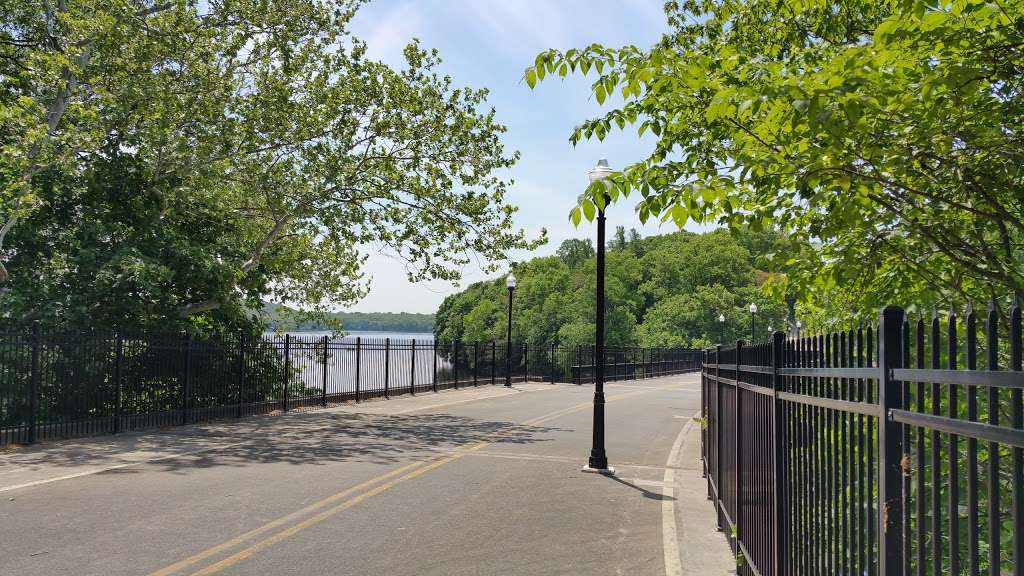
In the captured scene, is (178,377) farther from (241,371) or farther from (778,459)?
(778,459)

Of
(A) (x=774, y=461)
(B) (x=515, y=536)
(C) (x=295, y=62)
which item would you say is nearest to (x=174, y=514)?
(B) (x=515, y=536)

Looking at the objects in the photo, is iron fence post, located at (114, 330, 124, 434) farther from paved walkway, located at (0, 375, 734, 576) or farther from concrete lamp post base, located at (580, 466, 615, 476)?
concrete lamp post base, located at (580, 466, 615, 476)

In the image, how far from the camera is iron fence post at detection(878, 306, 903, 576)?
2.58m

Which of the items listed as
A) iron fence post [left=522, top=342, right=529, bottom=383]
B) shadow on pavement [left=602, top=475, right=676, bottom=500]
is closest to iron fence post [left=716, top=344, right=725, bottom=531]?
shadow on pavement [left=602, top=475, right=676, bottom=500]

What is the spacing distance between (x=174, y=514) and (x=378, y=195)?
540 inches

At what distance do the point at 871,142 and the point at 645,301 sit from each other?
104163mm

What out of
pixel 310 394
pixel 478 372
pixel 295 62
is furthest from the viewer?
pixel 478 372

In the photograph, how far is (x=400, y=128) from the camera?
65.9 ft

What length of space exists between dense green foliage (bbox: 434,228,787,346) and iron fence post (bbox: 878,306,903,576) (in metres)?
72.1

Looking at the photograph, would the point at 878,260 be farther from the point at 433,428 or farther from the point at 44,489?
the point at 433,428

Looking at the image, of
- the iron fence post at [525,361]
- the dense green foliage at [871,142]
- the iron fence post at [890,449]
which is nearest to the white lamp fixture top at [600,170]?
the dense green foliage at [871,142]

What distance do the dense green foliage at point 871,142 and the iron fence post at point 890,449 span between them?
1.83 metres

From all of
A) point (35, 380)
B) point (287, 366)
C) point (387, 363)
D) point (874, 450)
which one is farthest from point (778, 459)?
point (387, 363)

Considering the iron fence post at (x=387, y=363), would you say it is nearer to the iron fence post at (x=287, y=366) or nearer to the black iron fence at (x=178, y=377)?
the black iron fence at (x=178, y=377)
